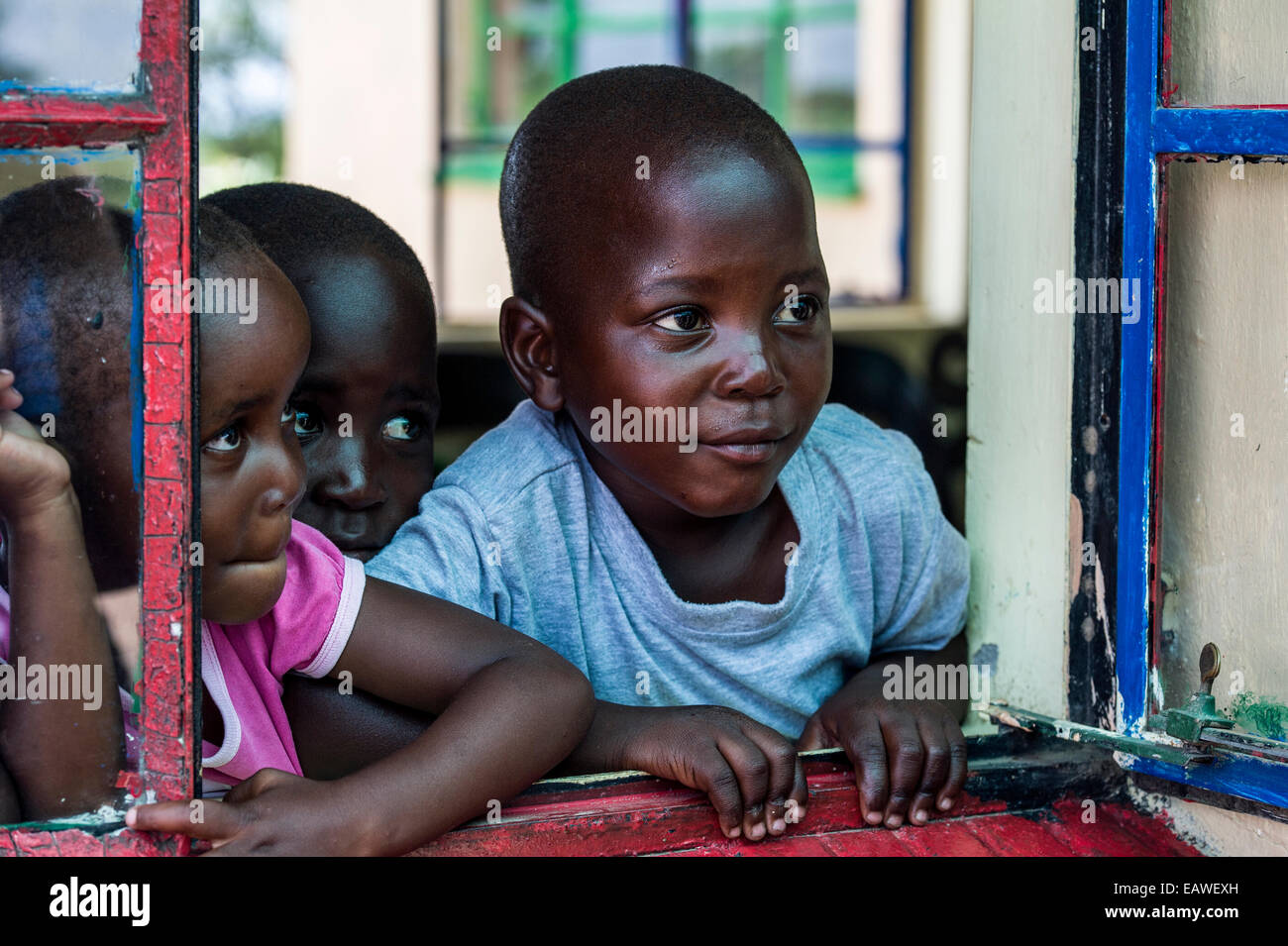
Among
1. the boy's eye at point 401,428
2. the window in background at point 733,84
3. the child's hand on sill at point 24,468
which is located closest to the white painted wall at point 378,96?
the window in background at point 733,84

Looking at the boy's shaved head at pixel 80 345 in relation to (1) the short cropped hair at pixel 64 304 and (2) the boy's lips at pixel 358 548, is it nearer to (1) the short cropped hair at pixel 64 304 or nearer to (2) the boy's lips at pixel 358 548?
(1) the short cropped hair at pixel 64 304

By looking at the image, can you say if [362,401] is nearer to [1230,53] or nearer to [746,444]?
[746,444]

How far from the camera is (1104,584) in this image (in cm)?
195

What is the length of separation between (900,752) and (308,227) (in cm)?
138

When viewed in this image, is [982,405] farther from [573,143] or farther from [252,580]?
[252,580]

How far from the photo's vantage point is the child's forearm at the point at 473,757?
1498mm

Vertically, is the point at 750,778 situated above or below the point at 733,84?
below

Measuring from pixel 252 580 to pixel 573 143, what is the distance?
3.00 ft

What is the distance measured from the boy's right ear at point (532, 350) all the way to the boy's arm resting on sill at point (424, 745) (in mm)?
482

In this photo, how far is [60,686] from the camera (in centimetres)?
139

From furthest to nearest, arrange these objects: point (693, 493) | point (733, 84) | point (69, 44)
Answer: point (733, 84)
point (693, 493)
point (69, 44)

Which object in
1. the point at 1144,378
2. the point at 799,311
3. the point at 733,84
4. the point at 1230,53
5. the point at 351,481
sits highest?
the point at 733,84

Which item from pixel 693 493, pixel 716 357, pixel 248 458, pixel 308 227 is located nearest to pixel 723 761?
pixel 693 493

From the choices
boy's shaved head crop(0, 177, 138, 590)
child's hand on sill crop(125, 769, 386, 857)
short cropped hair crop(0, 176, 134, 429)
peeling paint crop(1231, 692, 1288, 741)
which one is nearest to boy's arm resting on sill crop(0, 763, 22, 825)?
child's hand on sill crop(125, 769, 386, 857)
